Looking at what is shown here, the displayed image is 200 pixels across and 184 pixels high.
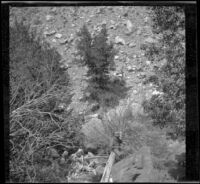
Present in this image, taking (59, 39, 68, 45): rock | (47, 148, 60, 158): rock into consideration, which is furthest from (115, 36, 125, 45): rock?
(47, 148, 60, 158): rock

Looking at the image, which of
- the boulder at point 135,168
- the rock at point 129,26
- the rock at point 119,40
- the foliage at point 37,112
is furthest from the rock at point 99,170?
the rock at point 129,26

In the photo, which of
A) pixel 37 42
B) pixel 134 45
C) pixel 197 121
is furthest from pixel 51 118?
pixel 197 121

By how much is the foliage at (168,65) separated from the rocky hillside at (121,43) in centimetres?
8

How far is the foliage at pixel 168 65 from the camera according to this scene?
14.9 ft

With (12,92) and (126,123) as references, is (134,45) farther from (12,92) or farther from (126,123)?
(12,92)

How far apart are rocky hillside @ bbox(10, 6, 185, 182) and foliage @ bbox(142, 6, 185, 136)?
3.3 inches

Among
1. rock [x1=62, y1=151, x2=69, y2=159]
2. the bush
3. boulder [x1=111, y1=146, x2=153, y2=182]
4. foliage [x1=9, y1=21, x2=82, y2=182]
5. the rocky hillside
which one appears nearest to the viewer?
boulder [x1=111, y1=146, x2=153, y2=182]

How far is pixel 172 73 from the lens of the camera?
15.2ft

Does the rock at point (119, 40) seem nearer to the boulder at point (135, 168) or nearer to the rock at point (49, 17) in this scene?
the rock at point (49, 17)

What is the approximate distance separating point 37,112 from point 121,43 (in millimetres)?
1732

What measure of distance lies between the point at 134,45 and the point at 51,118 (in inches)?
65.7

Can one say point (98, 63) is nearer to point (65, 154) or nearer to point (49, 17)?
point (49, 17)

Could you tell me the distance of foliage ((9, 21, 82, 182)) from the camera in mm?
4719

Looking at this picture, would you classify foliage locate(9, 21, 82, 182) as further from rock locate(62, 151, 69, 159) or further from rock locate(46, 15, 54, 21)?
rock locate(46, 15, 54, 21)
